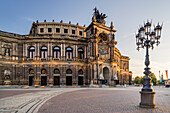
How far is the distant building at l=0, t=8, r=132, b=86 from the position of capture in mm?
45750

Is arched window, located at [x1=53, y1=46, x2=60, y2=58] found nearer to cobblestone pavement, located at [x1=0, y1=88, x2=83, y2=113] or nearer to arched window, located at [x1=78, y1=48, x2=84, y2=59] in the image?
arched window, located at [x1=78, y1=48, x2=84, y2=59]

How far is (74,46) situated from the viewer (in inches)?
1988

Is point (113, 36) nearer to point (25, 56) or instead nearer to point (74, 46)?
point (74, 46)

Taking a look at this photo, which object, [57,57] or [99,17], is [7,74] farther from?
[99,17]

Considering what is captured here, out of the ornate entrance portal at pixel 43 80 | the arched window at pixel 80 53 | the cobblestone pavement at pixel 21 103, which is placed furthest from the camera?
the arched window at pixel 80 53

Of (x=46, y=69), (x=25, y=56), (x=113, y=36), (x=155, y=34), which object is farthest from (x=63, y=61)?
(x=155, y=34)

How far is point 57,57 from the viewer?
49.6 m

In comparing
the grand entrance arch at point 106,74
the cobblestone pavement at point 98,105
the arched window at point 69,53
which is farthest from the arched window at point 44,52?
the cobblestone pavement at point 98,105

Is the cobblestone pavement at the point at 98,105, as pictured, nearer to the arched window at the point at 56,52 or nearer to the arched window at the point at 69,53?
the arched window at the point at 56,52

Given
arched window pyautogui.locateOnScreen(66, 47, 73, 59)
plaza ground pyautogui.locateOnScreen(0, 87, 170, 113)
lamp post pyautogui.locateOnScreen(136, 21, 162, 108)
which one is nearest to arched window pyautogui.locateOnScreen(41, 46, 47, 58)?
arched window pyautogui.locateOnScreen(66, 47, 73, 59)

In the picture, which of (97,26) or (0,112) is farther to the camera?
(97,26)

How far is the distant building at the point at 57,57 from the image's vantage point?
45750 millimetres

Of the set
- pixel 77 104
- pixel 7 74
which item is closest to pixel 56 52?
pixel 7 74

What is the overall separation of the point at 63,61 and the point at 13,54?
46.0 feet
